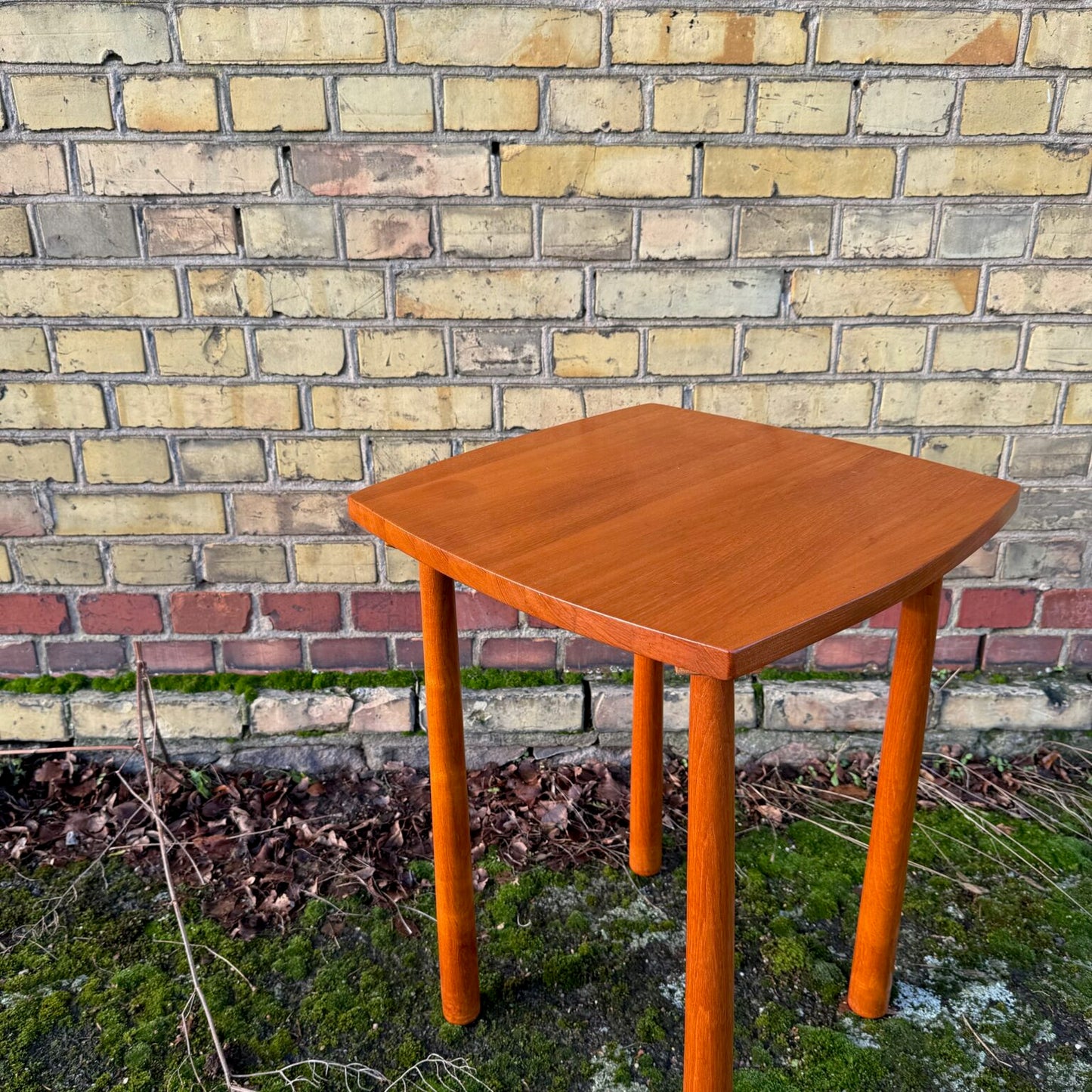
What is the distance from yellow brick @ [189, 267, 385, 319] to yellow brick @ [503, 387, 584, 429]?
33cm

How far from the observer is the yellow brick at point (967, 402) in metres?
2.06

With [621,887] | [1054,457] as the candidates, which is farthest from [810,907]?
[1054,457]

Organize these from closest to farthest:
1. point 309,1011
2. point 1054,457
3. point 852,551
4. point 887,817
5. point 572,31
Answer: point 852,551 → point 887,817 → point 309,1011 → point 572,31 → point 1054,457

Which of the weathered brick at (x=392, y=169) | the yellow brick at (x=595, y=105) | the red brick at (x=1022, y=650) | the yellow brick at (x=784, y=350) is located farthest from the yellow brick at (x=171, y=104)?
the red brick at (x=1022, y=650)

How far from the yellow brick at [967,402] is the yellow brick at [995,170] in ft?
1.27

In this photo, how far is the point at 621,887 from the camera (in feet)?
6.36

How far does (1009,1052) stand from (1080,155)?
5.52 ft

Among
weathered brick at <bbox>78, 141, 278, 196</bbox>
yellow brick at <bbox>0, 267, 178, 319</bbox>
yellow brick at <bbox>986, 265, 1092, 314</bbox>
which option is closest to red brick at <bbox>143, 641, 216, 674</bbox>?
yellow brick at <bbox>0, 267, 178, 319</bbox>

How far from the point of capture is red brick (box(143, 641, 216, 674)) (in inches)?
87.8

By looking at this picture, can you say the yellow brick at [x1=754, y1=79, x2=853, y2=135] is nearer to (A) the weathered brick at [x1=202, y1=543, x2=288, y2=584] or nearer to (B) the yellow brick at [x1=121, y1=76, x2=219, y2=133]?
(B) the yellow brick at [x1=121, y1=76, x2=219, y2=133]

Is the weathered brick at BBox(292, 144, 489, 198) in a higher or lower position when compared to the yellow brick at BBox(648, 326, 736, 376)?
higher

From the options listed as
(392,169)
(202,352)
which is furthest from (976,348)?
(202,352)

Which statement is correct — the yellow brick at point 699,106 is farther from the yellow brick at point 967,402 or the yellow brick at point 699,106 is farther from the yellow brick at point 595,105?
the yellow brick at point 967,402

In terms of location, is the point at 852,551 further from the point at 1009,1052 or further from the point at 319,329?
the point at 319,329
